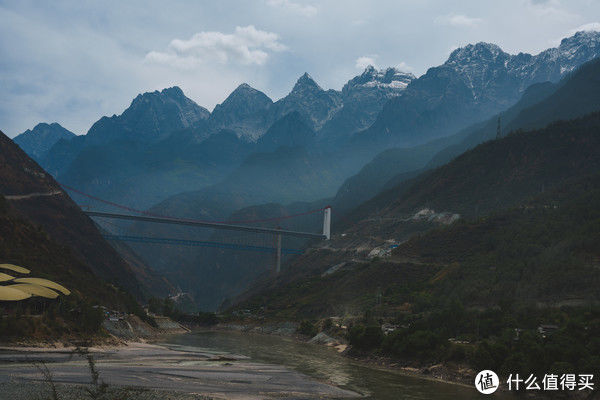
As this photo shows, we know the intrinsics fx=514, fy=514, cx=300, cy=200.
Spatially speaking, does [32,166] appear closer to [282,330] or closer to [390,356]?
[282,330]

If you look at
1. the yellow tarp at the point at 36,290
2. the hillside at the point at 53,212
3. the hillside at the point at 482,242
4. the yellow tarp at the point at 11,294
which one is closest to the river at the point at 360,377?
the yellow tarp at the point at 36,290

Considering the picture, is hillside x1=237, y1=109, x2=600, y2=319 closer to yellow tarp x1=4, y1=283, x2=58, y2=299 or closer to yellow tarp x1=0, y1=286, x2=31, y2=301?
yellow tarp x1=4, y1=283, x2=58, y2=299

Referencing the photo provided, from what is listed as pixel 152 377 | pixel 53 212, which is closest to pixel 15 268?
pixel 152 377

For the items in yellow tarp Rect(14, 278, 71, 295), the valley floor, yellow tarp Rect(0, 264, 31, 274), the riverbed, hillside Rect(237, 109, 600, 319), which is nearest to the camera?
the valley floor

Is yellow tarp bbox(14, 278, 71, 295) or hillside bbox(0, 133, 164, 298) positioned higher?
hillside bbox(0, 133, 164, 298)

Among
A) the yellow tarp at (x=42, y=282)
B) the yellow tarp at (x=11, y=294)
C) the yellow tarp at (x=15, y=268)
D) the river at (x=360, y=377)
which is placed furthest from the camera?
the yellow tarp at (x=15, y=268)

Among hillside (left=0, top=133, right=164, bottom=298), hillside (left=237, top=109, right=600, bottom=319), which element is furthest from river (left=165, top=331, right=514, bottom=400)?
hillside (left=0, top=133, right=164, bottom=298)

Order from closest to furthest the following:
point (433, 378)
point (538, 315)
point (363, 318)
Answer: point (433, 378), point (538, 315), point (363, 318)

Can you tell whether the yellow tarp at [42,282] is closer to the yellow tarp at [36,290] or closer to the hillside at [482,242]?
the yellow tarp at [36,290]

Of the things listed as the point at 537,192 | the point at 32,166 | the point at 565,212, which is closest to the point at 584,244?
the point at 565,212

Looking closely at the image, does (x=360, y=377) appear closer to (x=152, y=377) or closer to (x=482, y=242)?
(x=152, y=377)

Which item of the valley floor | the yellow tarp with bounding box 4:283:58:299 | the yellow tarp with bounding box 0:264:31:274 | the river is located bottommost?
the river

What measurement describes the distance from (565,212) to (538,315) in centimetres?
4965

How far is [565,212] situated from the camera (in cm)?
10900
